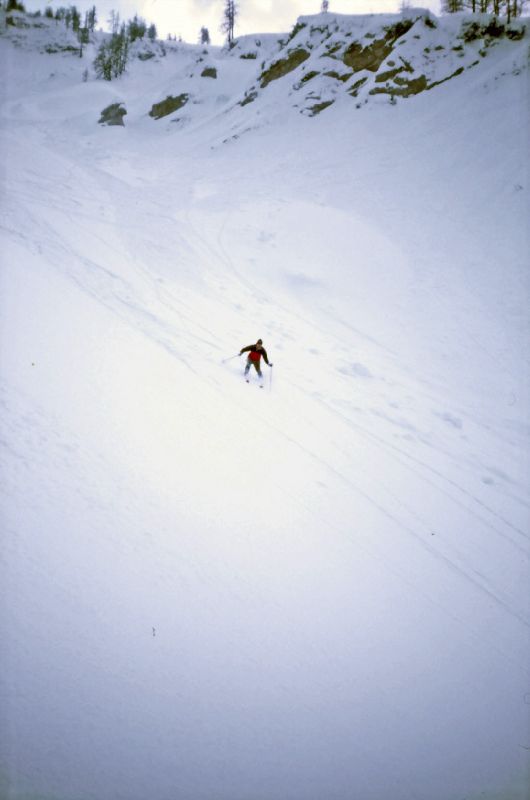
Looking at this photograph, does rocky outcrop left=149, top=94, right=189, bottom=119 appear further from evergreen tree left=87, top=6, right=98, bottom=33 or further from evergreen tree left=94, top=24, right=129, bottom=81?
evergreen tree left=87, top=6, right=98, bottom=33

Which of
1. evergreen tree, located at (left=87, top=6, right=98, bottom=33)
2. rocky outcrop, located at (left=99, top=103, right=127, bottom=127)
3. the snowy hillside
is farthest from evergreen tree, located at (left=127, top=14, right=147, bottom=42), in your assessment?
the snowy hillside

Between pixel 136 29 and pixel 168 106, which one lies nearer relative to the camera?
pixel 168 106

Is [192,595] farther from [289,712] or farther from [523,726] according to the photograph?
[523,726]

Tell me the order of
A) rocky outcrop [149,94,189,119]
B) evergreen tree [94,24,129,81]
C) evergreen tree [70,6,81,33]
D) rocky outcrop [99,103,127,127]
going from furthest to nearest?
evergreen tree [70,6,81,33], evergreen tree [94,24,129,81], rocky outcrop [149,94,189,119], rocky outcrop [99,103,127,127]

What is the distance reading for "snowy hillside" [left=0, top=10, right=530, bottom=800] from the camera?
360 cm

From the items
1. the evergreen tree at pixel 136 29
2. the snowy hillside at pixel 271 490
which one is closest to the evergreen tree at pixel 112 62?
the evergreen tree at pixel 136 29

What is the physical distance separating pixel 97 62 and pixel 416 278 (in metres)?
65.2

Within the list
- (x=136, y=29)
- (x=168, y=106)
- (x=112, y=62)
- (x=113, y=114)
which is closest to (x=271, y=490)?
(x=168, y=106)

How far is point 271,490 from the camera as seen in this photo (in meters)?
6.17

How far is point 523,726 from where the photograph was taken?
4.19 m

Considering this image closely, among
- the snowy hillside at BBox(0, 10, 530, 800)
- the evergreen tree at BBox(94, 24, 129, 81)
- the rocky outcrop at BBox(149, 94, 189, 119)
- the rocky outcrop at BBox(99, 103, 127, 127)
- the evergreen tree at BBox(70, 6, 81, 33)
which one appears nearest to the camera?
the snowy hillside at BBox(0, 10, 530, 800)

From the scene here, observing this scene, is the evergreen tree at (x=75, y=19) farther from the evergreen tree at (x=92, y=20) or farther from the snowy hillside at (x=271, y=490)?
the snowy hillside at (x=271, y=490)

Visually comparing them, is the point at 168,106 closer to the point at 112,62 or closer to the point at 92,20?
the point at 112,62

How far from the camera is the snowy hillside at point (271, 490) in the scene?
3600 millimetres
